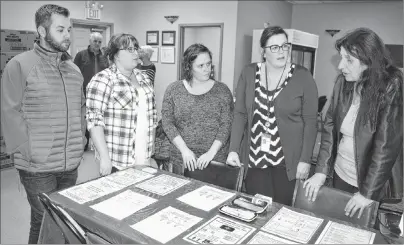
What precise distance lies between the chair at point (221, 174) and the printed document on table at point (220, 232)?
606 mm

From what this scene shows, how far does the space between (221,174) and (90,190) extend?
2.57 ft

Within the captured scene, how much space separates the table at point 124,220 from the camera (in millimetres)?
1315

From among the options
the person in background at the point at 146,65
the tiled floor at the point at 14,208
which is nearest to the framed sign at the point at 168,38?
the person in background at the point at 146,65

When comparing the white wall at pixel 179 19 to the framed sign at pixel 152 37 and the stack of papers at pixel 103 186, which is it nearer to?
the framed sign at pixel 152 37

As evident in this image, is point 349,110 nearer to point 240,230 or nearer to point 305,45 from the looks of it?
point 240,230

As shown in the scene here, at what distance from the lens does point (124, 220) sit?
1.42 m

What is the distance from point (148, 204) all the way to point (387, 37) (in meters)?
6.10

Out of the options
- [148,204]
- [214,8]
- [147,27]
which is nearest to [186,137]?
[148,204]

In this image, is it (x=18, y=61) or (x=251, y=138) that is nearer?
(x=18, y=61)

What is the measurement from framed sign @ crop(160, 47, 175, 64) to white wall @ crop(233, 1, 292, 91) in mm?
1282

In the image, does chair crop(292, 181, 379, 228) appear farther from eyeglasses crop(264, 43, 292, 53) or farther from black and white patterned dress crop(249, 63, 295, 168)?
eyeglasses crop(264, 43, 292, 53)

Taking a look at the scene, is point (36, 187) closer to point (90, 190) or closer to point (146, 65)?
point (90, 190)

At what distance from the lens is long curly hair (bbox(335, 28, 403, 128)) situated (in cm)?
164

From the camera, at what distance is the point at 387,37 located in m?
6.16
